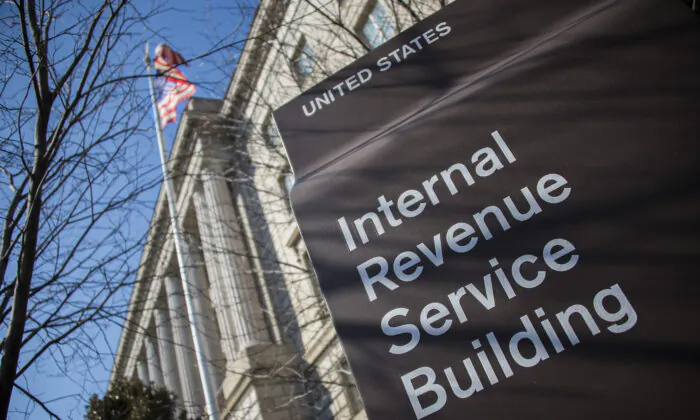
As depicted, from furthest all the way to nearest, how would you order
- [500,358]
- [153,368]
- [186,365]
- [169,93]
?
[153,368] → [186,365] → [169,93] → [500,358]

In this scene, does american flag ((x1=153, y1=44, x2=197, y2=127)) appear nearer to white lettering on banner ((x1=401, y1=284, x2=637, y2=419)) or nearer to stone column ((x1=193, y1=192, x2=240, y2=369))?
stone column ((x1=193, y1=192, x2=240, y2=369))

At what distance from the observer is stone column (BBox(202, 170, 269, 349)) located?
56.7 feet

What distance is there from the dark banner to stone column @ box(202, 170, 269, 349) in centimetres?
1546

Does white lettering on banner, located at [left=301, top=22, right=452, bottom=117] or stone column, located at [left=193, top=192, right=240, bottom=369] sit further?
stone column, located at [left=193, top=192, right=240, bottom=369]

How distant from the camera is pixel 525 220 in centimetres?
132

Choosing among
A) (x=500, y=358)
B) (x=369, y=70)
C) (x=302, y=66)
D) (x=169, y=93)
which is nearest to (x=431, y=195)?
(x=500, y=358)

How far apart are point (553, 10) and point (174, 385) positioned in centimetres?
2741

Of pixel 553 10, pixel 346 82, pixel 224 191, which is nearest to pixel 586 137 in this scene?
pixel 553 10

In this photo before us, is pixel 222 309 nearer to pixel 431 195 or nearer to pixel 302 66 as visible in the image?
pixel 302 66

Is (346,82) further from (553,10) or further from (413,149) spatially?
(553,10)

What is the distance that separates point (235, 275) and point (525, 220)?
1769 centimetres

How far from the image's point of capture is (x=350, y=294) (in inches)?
56.1

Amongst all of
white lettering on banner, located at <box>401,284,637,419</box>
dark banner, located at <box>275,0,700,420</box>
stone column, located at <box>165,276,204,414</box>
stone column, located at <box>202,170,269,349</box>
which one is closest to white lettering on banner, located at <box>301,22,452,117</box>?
dark banner, located at <box>275,0,700,420</box>

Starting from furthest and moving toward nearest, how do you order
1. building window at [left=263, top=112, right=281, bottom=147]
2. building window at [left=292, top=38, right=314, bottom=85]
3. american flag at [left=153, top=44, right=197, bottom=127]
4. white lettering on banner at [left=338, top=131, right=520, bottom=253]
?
american flag at [left=153, top=44, right=197, bottom=127] < building window at [left=263, top=112, right=281, bottom=147] < building window at [left=292, top=38, right=314, bottom=85] < white lettering on banner at [left=338, top=131, right=520, bottom=253]
